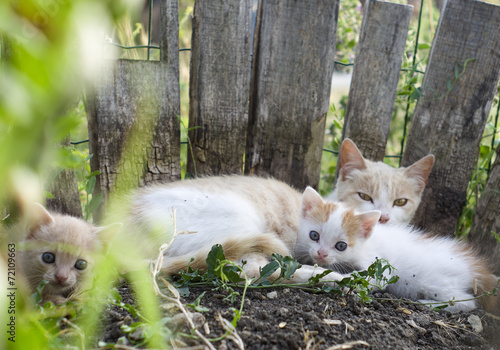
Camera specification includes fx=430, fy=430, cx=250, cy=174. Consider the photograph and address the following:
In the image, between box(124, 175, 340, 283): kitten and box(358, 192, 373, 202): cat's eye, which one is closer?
box(124, 175, 340, 283): kitten

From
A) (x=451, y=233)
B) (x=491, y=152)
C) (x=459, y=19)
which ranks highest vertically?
(x=459, y=19)

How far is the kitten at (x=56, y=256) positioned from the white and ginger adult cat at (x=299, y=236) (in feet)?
1.22

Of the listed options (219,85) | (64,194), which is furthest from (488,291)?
(64,194)

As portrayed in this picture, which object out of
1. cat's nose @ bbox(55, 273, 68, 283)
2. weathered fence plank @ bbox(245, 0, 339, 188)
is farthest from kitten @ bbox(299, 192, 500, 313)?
cat's nose @ bbox(55, 273, 68, 283)

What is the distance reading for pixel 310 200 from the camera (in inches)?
93.1

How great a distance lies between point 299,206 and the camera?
2641 mm

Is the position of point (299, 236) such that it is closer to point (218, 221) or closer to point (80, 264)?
point (218, 221)

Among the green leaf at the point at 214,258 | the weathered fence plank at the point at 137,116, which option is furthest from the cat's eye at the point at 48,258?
the weathered fence plank at the point at 137,116

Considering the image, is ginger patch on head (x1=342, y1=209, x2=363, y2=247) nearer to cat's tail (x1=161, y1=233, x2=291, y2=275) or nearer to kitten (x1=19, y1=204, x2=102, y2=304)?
cat's tail (x1=161, y1=233, x2=291, y2=275)

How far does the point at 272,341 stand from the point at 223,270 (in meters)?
0.44

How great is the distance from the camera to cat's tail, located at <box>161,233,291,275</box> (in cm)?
189

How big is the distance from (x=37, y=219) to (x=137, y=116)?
922 millimetres

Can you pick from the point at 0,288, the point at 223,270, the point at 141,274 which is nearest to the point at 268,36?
the point at 223,270

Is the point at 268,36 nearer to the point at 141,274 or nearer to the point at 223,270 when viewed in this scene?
the point at 223,270
